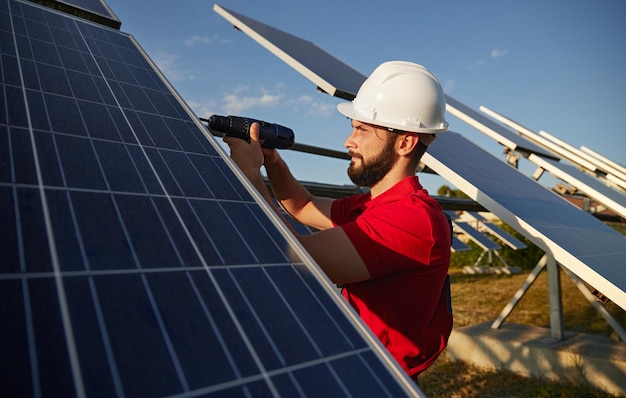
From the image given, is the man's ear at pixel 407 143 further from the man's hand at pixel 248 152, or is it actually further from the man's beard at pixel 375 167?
the man's hand at pixel 248 152

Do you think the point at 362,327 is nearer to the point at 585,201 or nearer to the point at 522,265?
the point at 585,201

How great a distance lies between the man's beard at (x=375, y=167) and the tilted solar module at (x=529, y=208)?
226 cm

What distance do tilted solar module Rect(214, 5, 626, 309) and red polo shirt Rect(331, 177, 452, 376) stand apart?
2089mm

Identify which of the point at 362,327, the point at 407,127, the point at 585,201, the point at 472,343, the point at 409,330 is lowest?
the point at 472,343

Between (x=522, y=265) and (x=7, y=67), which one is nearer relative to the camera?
(x=7, y=67)

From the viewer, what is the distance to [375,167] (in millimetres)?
3008

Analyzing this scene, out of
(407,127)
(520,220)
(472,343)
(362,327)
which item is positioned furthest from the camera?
(472,343)

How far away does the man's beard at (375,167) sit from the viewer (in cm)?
301

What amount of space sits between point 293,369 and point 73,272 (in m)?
0.62

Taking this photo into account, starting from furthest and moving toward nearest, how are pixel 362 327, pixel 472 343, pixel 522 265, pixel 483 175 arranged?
pixel 522 265
pixel 472 343
pixel 483 175
pixel 362 327

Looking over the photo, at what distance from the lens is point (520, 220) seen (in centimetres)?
477

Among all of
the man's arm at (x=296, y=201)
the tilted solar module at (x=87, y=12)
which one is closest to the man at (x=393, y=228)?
the man's arm at (x=296, y=201)

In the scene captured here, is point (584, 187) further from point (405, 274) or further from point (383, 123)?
point (405, 274)

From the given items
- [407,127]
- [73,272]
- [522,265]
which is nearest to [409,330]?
[407,127]
